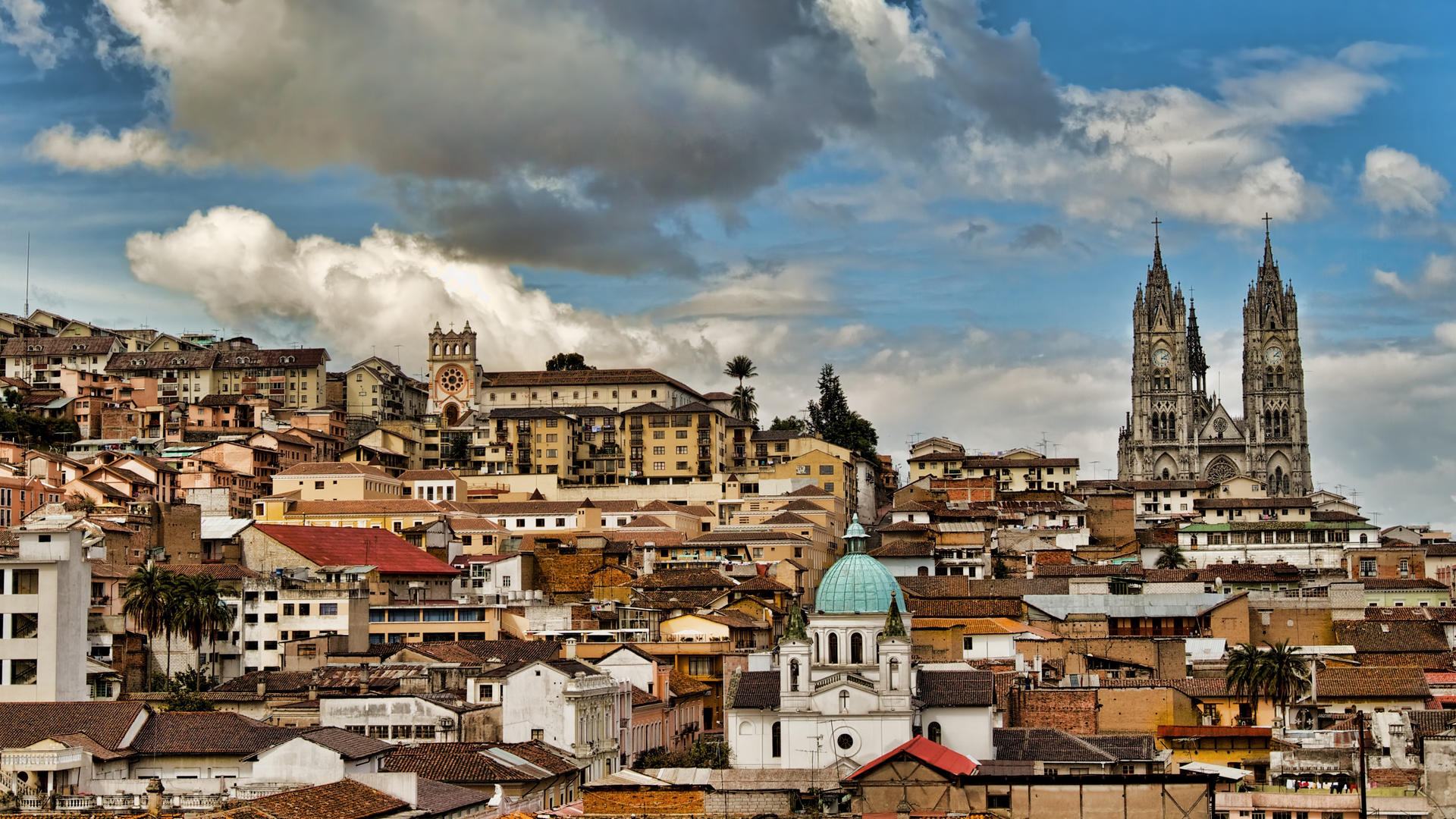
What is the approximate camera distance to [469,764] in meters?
60.1

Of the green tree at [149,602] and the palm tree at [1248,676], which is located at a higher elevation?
the green tree at [149,602]

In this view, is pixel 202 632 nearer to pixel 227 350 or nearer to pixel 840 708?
pixel 840 708

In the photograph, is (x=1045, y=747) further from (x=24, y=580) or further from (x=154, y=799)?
(x=24, y=580)

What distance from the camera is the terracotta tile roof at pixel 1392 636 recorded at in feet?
306

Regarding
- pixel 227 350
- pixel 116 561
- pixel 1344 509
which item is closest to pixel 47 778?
pixel 116 561

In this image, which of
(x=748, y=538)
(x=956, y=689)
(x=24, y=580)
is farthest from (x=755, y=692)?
(x=748, y=538)

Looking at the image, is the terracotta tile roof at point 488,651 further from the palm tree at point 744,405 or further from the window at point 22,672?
the palm tree at point 744,405

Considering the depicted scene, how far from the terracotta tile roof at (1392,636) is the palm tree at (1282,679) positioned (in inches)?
552

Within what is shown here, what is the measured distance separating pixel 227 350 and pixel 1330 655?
376 ft

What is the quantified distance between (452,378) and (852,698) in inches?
3981

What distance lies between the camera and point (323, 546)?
102188 mm

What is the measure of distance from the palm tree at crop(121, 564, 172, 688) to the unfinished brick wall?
3500 cm

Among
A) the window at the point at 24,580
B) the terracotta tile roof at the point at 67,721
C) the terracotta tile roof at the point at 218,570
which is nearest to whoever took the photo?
the terracotta tile roof at the point at 67,721

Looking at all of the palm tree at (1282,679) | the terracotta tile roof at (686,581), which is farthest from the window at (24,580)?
the palm tree at (1282,679)
